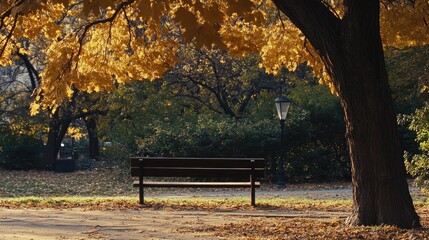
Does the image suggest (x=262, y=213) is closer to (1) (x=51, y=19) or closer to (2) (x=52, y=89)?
(2) (x=52, y=89)

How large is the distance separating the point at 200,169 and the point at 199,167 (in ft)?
0.43

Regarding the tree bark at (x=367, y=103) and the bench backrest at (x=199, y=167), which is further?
the bench backrest at (x=199, y=167)

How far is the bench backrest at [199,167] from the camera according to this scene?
51.4ft

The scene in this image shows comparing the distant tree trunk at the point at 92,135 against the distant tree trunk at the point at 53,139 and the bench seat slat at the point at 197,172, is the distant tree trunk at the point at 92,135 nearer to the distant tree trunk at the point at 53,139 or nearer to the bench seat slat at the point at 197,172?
the distant tree trunk at the point at 53,139

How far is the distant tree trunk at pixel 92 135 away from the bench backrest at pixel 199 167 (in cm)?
2639

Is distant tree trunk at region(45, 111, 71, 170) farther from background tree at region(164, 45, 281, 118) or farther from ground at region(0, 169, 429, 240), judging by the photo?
ground at region(0, 169, 429, 240)

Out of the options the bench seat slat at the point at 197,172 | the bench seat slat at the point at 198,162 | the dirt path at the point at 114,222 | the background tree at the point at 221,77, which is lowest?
the dirt path at the point at 114,222

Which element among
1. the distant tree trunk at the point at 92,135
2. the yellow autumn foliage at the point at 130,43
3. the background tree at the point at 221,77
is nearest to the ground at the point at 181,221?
the yellow autumn foliage at the point at 130,43

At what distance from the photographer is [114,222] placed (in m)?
12.2

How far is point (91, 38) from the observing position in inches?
712

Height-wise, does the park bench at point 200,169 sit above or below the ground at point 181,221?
above

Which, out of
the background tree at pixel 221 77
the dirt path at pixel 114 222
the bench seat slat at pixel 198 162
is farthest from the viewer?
the background tree at pixel 221 77

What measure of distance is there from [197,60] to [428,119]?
66.4ft

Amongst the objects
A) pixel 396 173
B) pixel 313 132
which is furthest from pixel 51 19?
pixel 313 132
